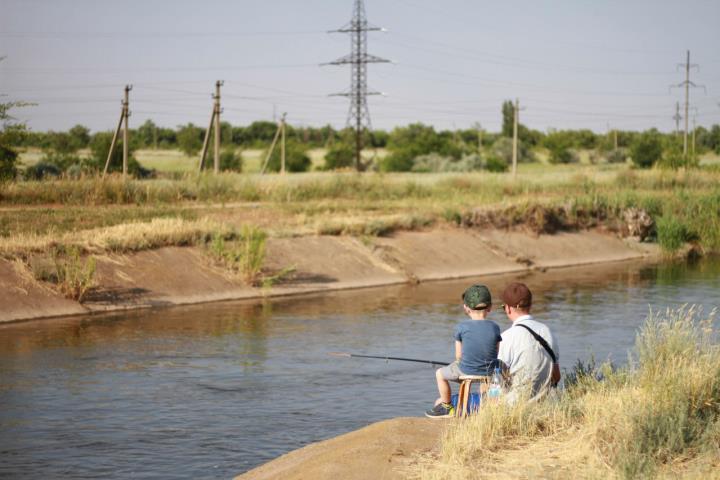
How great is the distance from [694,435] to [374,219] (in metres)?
20.7

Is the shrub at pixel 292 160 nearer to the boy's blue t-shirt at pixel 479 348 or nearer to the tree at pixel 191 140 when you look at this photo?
the tree at pixel 191 140

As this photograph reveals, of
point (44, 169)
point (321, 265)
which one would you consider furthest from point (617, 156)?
point (321, 265)

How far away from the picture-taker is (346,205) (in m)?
34.7

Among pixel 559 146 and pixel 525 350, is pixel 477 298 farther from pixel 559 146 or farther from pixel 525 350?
pixel 559 146

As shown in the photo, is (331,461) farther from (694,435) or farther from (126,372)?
(126,372)

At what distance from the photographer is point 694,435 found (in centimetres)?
882

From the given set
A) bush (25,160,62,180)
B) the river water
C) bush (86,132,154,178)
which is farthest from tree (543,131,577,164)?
the river water

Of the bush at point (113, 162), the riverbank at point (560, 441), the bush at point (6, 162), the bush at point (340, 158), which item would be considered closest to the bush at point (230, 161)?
the bush at point (340, 158)

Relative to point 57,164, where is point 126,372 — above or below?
below

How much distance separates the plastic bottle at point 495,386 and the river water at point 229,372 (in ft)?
7.68

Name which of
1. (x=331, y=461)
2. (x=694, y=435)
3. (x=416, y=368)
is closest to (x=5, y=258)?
(x=416, y=368)

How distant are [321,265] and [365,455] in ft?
55.3

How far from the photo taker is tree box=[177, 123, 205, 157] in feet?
299

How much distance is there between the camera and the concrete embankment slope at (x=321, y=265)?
20.1m
